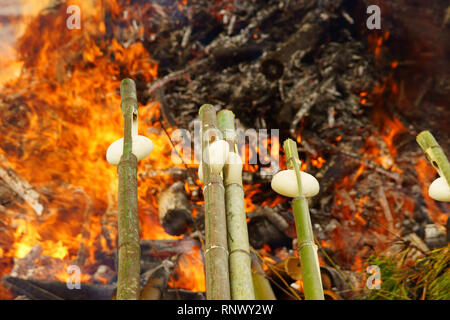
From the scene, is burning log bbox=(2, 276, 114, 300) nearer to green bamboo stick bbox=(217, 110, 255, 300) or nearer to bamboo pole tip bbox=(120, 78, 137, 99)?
bamboo pole tip bbox=(120, 78, 137, 99)

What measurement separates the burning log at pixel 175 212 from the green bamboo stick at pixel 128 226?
11.7ft

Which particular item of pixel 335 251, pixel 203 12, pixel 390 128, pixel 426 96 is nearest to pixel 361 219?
pixel 335 251

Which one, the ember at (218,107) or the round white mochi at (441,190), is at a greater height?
the ember at (218,107)

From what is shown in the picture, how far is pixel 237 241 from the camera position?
1543mm

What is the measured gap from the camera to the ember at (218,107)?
5352 millimetres

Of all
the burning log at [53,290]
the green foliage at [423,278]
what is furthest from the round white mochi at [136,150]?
the burning log at [53,290]

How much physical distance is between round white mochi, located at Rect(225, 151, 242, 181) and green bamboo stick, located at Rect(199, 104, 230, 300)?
0.31ft

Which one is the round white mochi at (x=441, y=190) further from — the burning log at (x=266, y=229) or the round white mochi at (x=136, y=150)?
the burning log at (x=266, y=229)

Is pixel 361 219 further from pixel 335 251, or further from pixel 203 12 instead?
pixel 203 12

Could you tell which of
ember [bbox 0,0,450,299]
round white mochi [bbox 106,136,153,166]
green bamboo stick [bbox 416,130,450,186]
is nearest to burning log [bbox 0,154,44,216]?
ember [bbox 0,0,450,299]

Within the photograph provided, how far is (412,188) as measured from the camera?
5.75 m

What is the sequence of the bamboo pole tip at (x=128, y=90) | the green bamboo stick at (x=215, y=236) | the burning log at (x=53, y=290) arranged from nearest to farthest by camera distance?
the green bamboo stick at (x=215, y=236) < the bamboo pole tip at (x=128, y=90) < the burning log at (x=53, y=290)

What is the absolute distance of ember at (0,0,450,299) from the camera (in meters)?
5.35
